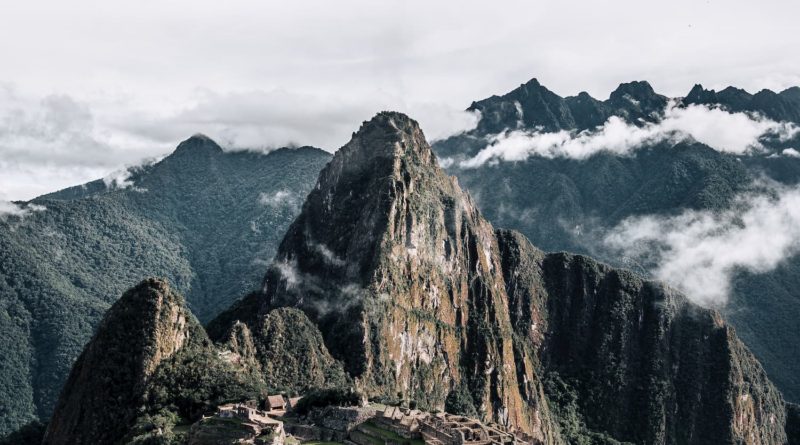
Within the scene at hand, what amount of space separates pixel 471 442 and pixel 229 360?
49531mm

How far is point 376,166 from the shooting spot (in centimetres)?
19575

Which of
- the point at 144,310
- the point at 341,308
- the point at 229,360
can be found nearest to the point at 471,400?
the point at 341,308

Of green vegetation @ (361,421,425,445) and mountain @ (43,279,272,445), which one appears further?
mountain @ (43,279,272,445)

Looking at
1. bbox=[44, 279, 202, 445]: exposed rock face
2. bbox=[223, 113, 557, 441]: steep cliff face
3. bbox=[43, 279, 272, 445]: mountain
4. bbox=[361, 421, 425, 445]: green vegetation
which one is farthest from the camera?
bbox=[223, 113, 557, 441]: steep cliff face

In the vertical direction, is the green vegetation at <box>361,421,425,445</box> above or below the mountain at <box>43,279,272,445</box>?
below

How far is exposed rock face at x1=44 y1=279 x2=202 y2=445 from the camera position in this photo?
119 meters

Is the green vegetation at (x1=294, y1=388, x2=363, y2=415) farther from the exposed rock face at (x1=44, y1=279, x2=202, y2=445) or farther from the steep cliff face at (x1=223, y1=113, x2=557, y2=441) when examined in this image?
the steep cliff face at (x1=223, y1=113, x2=557, y2=441)

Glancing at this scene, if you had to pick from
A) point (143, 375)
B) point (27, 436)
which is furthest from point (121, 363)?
point (27, 436)

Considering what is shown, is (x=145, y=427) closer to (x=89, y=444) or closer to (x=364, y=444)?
(x=89, y=444)

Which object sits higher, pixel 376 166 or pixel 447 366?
pixel 376 166

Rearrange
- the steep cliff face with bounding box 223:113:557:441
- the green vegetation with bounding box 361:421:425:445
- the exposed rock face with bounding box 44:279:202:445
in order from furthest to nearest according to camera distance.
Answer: the steep cliff face with bounding box 223:113:557:441 → the exposed rock face with bounding box 44:279:202:445 → the green vegetation with bounding box 361:421:425:445

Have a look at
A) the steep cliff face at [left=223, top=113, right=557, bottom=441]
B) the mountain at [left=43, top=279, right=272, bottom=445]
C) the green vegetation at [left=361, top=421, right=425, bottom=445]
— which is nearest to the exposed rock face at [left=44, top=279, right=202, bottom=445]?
the mountain at [left=43, top=279, right=272, bottom=445]

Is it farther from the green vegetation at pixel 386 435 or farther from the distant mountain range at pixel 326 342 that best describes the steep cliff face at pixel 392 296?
the green vegetation at pixel 386 435

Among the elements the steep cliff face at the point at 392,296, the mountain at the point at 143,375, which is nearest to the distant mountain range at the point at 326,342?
the mountain at the point at 143,375
